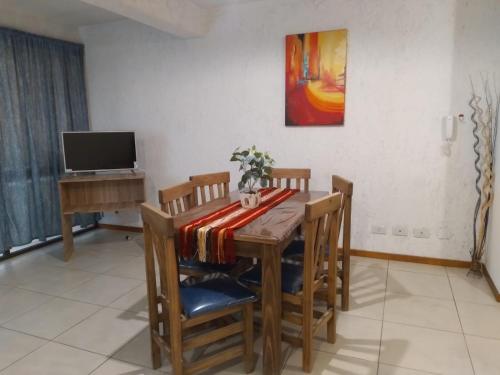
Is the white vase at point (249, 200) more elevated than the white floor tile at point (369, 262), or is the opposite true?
the white vase at point (249, 200)

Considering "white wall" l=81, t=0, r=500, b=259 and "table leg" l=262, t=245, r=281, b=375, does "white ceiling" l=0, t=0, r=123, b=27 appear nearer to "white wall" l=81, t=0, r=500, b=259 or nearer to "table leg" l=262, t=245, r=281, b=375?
"white wall" l=81, t=0, r=500, b=259

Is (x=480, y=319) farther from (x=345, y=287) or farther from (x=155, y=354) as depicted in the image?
(x=155, y=354)

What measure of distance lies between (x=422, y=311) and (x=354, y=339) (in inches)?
26.2

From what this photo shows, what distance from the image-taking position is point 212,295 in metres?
1.84

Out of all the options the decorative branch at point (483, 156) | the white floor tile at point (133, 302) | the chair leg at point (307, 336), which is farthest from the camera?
the decorative branch at point (483, 156)

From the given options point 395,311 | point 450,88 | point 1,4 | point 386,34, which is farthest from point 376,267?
point 1,4

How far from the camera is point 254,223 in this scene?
2.01 m

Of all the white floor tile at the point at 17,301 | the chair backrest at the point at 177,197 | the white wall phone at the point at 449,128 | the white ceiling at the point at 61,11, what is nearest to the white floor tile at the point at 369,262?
the white wall phone at the point at 449,128

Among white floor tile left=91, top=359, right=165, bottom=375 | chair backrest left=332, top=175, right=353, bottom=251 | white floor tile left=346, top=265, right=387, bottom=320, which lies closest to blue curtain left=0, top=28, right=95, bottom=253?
white floor tile left=91, top=359, right=165, bottom=375

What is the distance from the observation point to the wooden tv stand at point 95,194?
3645 mm

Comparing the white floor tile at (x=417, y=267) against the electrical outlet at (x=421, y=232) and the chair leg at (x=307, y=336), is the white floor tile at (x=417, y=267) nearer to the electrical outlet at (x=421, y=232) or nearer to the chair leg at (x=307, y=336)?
the electrical outlet at (x=421, y=232)

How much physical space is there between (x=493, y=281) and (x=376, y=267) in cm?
89

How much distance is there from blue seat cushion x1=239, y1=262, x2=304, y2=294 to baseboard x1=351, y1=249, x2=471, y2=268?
1.64 m

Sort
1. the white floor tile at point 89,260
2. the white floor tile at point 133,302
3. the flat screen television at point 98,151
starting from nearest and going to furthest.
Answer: the white floor tile at point 133,302
the white floor tile at point 89,260
the flat screen television at point 98,151
